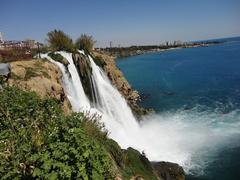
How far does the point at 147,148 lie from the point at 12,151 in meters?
16.3

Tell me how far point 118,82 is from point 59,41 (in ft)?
34.8

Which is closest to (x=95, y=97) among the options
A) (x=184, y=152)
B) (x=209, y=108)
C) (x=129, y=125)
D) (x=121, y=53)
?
(x=129, y=125)

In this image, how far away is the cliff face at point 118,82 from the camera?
108 ft

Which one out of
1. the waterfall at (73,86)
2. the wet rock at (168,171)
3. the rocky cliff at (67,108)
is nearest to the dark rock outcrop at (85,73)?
the waterfall at (73,86)

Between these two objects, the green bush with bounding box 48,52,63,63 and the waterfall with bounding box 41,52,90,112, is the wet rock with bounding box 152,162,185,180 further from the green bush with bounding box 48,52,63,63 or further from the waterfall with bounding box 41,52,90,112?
the green bush with bounding box 48,52,63,63

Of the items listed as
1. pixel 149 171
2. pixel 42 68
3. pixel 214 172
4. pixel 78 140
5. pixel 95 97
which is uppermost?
pixel 42 68

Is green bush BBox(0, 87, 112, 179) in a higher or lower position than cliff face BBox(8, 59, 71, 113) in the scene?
lower

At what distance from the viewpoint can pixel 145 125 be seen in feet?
95.0

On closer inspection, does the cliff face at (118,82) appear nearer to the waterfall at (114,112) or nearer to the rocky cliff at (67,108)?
the waterfall at (114,112)

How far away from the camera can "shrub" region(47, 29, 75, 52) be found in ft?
92.6

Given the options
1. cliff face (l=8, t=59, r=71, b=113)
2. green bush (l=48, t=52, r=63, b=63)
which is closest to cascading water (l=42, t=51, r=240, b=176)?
green bush (l=48, t=52, r=63, b=63)

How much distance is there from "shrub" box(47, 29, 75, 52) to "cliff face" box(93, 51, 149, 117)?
4.94m

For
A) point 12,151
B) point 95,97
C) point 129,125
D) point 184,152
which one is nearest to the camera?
point 12,151

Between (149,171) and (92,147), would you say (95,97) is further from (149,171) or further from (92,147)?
(92,147)
